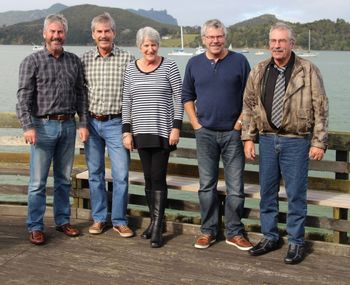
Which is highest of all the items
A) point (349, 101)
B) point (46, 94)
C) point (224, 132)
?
point (46, 94)

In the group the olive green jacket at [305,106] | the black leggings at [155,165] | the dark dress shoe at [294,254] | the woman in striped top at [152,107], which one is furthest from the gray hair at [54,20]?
the dark dress shoe at [294,254]

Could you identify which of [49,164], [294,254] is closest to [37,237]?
[49,164]

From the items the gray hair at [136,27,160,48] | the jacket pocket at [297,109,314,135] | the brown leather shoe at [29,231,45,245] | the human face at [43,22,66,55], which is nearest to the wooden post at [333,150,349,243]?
the jacket pocket at [297,109,314,135]

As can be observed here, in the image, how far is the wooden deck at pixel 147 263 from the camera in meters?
3.96

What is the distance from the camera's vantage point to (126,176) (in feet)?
15.8

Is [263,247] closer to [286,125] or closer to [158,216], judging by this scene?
[158,216]

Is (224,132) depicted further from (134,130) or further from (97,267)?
(97,267)

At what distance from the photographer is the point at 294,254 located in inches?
168

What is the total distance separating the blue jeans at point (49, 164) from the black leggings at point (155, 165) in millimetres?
688

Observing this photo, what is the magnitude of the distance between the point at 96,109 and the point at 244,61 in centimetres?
137

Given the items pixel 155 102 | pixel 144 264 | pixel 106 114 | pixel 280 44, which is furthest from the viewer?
pixel 106 114

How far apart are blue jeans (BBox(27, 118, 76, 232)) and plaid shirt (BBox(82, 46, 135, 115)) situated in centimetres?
31

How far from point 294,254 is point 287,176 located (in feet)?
2.07

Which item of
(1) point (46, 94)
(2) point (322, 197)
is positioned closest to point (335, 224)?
(2) point (322, 197)
